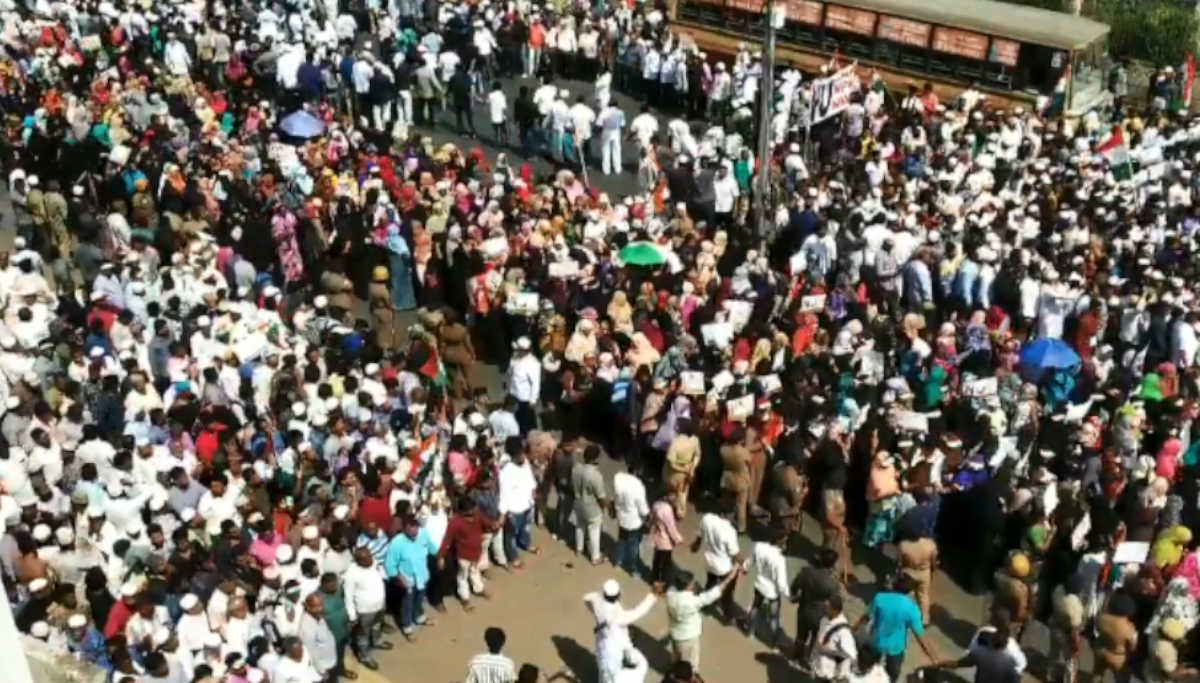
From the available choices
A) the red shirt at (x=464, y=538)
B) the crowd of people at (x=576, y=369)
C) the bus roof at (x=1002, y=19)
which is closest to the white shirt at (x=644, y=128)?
the crowd of people at (x=576, y=369)

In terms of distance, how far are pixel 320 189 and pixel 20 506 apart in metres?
7.96

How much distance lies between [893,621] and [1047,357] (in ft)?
16.6

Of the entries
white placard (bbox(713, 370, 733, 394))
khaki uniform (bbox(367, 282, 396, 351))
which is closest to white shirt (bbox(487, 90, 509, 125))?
khaki uniform (bbox(367, 282, 396, 351))

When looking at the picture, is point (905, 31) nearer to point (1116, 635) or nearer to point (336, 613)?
point (1116, 635)

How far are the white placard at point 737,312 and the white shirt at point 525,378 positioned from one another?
255cm

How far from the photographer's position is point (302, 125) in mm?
21516

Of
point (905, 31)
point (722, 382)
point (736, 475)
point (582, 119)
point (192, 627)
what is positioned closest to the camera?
point (192, 627)

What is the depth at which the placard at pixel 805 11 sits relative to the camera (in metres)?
26.8

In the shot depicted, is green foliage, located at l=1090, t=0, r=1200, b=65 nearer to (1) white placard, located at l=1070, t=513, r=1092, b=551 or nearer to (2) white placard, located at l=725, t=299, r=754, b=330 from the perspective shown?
(2) white placard, located at l=725, t=299, r=754, b=330

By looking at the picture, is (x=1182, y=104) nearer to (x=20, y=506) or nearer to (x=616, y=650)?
(x=616, y=650)

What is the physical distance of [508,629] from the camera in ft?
43.0

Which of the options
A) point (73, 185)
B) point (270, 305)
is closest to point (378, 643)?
point (270, 305)

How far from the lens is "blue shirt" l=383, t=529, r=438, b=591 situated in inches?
475

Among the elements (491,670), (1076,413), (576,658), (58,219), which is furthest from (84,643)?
(1076,413)
